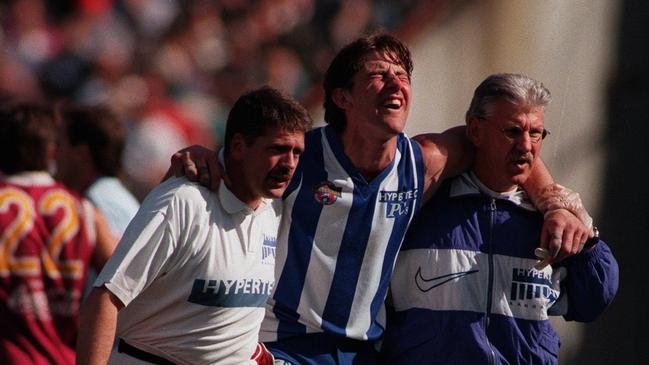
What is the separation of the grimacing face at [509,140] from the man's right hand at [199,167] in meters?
1.20

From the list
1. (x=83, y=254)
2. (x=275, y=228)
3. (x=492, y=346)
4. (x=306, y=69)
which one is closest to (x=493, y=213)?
(x=492, y=346)

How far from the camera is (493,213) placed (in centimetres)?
479

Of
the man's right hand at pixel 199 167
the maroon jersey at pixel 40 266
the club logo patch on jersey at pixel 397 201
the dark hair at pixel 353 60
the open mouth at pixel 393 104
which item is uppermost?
the dark hair at pixel 353 60

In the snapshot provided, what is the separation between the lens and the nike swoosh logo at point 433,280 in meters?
4.69

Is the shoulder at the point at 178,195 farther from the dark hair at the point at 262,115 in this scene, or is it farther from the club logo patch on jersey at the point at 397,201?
the club logo patch on jersey at the point at 397,201

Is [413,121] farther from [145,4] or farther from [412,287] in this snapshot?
[412,287]

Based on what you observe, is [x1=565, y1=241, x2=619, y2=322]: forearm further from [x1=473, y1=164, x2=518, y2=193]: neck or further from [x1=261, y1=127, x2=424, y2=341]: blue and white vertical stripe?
[x1=261, y1=127, x2=424, y2=341]: blue and white vertical stripe

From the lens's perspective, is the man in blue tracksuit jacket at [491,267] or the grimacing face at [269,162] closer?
the grimacing face at [269,162]

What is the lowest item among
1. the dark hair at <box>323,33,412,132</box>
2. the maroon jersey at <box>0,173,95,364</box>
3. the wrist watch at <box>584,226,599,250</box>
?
the maroon jersey at <box>0,173,95,364</box>

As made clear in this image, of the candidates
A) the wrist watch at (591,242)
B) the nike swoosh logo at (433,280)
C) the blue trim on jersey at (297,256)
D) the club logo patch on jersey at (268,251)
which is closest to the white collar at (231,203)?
the club logo patch on jersey at (268,251)

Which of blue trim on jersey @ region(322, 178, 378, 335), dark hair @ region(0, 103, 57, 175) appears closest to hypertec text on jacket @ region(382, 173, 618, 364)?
blue trim on jersey @ region(322, 178, 378, 335)

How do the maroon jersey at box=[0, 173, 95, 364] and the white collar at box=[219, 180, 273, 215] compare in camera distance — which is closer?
the white collar at box=[219, 180, 273, 215]

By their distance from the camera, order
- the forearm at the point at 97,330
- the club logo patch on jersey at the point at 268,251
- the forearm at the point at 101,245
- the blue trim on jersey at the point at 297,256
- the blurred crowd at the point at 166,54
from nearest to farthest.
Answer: the forearm at the point at 97,330
the club logo patch on jersey at the point at 268,251
the blue trim on jersey at the point at 297,256
the forearm at the point at 101,245
the blurred crowd at the point at 166,54

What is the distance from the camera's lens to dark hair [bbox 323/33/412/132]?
473 centimetres
